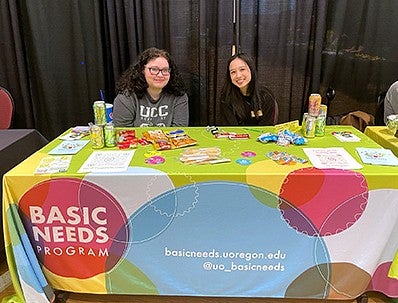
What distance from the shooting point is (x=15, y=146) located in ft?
6.08

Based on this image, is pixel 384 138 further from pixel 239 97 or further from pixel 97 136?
pixel 97 136

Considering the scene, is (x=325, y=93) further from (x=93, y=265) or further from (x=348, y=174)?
(x=93, y=265)

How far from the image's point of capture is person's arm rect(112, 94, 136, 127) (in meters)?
2.02

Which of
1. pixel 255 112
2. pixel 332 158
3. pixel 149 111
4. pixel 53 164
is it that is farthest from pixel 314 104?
pixel 53 164

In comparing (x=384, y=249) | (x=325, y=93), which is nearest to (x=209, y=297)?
(x=384, y=249)

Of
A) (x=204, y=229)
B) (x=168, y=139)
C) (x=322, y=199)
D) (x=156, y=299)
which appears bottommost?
(x=156, y=299)

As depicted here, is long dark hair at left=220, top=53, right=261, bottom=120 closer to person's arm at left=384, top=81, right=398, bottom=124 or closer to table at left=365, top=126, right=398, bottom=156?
table at left=365, top=126, right=398, bottom=156

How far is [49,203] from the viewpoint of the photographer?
1.32 m

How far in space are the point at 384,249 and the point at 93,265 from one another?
114 centimetres

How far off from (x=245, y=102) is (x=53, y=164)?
1.14m

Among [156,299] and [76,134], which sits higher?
[76,134]

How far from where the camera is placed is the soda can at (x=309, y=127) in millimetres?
1611

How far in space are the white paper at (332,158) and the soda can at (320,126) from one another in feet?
0.57

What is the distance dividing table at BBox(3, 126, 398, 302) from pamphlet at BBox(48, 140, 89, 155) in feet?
0.21
